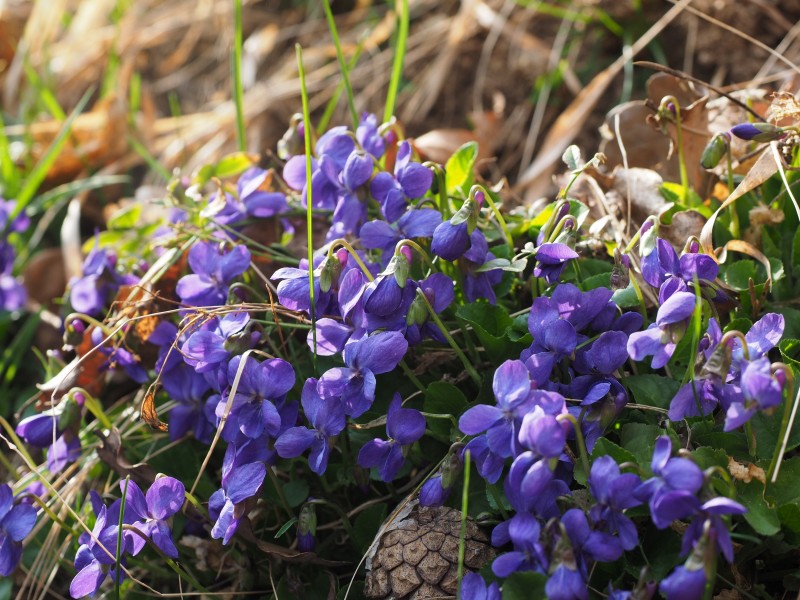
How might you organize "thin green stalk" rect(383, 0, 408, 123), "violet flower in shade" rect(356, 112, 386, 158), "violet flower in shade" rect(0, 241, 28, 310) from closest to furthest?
"violet flower in shade" rect(356, 112, 386, 158) → "thin green stalk" rect(383, 0, 408, 123) → "violet flower in shade" rect(0, 241, 28, 310)

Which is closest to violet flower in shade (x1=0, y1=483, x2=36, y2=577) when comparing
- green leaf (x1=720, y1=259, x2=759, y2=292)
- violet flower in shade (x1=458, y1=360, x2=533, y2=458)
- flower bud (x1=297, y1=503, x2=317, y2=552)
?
flower bud (x1=297, y1=503, x2=317, y2=552)

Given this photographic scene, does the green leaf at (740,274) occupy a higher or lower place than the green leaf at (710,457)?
higher

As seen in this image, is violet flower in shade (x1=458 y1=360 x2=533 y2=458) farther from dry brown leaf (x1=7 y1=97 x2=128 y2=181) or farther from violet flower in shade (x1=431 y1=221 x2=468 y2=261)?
dry brown leaf (x1=7 y1=97 x2=128 y2=181)

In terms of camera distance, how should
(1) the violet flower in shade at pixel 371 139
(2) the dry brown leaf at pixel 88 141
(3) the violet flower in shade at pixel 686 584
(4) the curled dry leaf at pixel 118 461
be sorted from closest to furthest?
(3) the violet flower in shade at pixel 686 584 → (4) the curled dry leaf at pixel 118 461 → (1) the violet flower in shade at pixel 371 139 → (2) the dry brown leaf at pixel 88 141

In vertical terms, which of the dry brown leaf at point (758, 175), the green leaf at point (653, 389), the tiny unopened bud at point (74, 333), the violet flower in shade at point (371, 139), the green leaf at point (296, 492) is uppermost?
the violet flower in shade at point (371, 139)

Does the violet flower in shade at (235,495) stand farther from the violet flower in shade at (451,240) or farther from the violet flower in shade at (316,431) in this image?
the violet flower in shade at (451,240)

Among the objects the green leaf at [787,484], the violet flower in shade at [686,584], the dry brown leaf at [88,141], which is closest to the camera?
the violet flower in shade at [686,584]

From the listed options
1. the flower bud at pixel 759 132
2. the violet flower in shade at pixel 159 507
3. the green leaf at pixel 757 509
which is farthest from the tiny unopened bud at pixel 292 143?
the green leaf at pixel 757 509

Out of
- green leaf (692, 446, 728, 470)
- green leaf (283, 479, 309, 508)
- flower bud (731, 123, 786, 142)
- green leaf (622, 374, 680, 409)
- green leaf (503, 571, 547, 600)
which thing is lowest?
green leaf (283, 479, 309, 508)

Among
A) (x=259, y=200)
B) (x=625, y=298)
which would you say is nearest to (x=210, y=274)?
(x=259, y=200)
